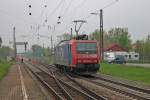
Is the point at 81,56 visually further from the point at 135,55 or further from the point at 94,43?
the point at 135,55

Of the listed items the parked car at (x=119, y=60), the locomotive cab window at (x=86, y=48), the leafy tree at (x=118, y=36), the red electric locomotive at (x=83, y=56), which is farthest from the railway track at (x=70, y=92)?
the leafy tree at (x=118, y=36)

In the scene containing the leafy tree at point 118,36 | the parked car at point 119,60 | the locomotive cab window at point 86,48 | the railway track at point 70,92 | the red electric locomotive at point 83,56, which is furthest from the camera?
the leafy tree at point 118,36

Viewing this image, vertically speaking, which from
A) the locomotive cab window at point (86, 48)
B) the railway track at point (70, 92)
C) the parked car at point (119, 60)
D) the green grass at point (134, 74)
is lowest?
the railway track at point (70, 92)

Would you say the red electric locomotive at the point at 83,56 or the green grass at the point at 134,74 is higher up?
the red electric locomotive at the point at 83,56

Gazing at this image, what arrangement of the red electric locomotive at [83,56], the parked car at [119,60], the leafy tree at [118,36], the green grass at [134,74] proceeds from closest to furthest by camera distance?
1. the green grass at [134,74]
2. the red electric locomotive at [83,56]
3. the parked car at [119,60]
4. the leafy tree at [118,36]

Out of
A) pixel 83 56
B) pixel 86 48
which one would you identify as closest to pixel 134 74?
pixel 83 56

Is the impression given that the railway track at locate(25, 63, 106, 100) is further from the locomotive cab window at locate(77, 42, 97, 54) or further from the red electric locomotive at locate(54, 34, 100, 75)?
the locomotive cab window at locate(77, 42, 97, 54)

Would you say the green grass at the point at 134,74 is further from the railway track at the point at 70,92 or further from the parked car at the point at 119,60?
the parked car at the point at 119,60

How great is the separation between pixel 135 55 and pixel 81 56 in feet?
228

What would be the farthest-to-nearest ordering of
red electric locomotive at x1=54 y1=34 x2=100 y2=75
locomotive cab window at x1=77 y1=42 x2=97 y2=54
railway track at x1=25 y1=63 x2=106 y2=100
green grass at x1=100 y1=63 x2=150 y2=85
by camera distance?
1. locomotive cab window at x1=77 y1=42 x2=97 y2=54
2. red electric locomotive at x1=54 y1=34 x2=100 y2=75
3. green grass at x1=100 y1=63 x2=150 y2=85
4. railway track at x1=25 y1=63 x2=106 y2=100

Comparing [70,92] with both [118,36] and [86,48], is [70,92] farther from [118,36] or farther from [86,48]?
[118,36]

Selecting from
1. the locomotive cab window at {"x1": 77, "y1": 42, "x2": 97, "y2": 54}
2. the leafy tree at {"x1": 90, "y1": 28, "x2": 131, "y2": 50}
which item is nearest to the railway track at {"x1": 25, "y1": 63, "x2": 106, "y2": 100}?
the locomotive cab window at {"x1": 77, "y1": 42, "x2": 97, "y2": 54}

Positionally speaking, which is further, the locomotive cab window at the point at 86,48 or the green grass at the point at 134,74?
the locomotive cab window at the point at 86,48

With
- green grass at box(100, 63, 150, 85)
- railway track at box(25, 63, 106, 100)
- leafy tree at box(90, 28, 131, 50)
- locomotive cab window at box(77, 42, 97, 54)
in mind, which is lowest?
railway track at box(25, 63, 106, 100)
